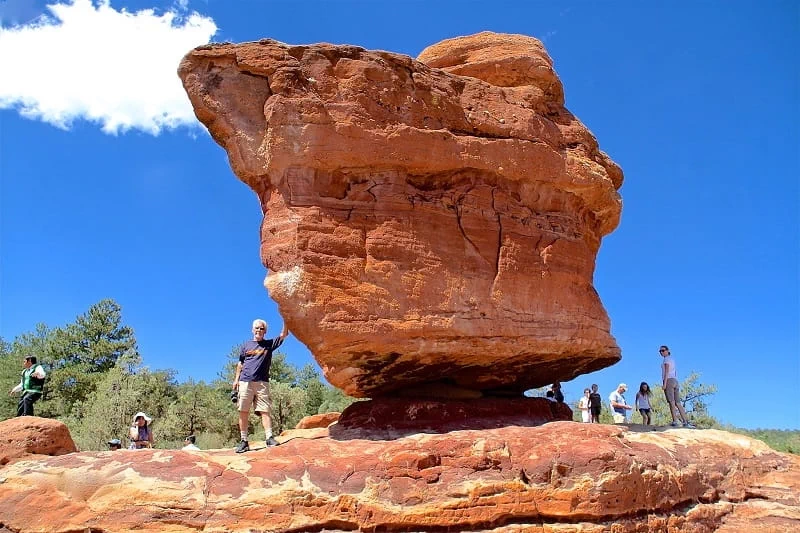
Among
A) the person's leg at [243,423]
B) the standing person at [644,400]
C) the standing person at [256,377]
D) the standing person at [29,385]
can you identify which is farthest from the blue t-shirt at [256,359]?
the standing person at [644,400]

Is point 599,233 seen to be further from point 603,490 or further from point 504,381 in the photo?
point 603,490

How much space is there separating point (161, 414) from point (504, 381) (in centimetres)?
2459

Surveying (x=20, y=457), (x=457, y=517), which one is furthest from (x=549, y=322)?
(x=20, y=457)

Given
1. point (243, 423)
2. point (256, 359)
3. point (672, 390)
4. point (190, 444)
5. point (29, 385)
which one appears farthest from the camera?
point (672, 390)

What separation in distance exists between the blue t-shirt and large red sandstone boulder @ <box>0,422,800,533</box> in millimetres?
1033

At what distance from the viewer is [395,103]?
938 centimetres

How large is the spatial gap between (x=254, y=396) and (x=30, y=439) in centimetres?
293

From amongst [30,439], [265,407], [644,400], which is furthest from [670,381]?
[30,439]

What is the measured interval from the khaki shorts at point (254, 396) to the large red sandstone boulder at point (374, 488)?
2.12 feet

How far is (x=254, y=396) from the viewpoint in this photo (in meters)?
8.42

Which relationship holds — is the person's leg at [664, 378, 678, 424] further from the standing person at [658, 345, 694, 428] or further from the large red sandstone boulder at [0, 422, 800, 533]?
the large red sandstone boulder at [0, 422, 800, 533]

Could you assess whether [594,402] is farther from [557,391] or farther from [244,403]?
[244,403]

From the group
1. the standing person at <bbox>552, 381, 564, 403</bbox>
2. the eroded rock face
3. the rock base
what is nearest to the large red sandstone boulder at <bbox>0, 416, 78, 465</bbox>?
the eroded rock face

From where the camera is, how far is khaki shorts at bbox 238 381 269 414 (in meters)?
8.26
